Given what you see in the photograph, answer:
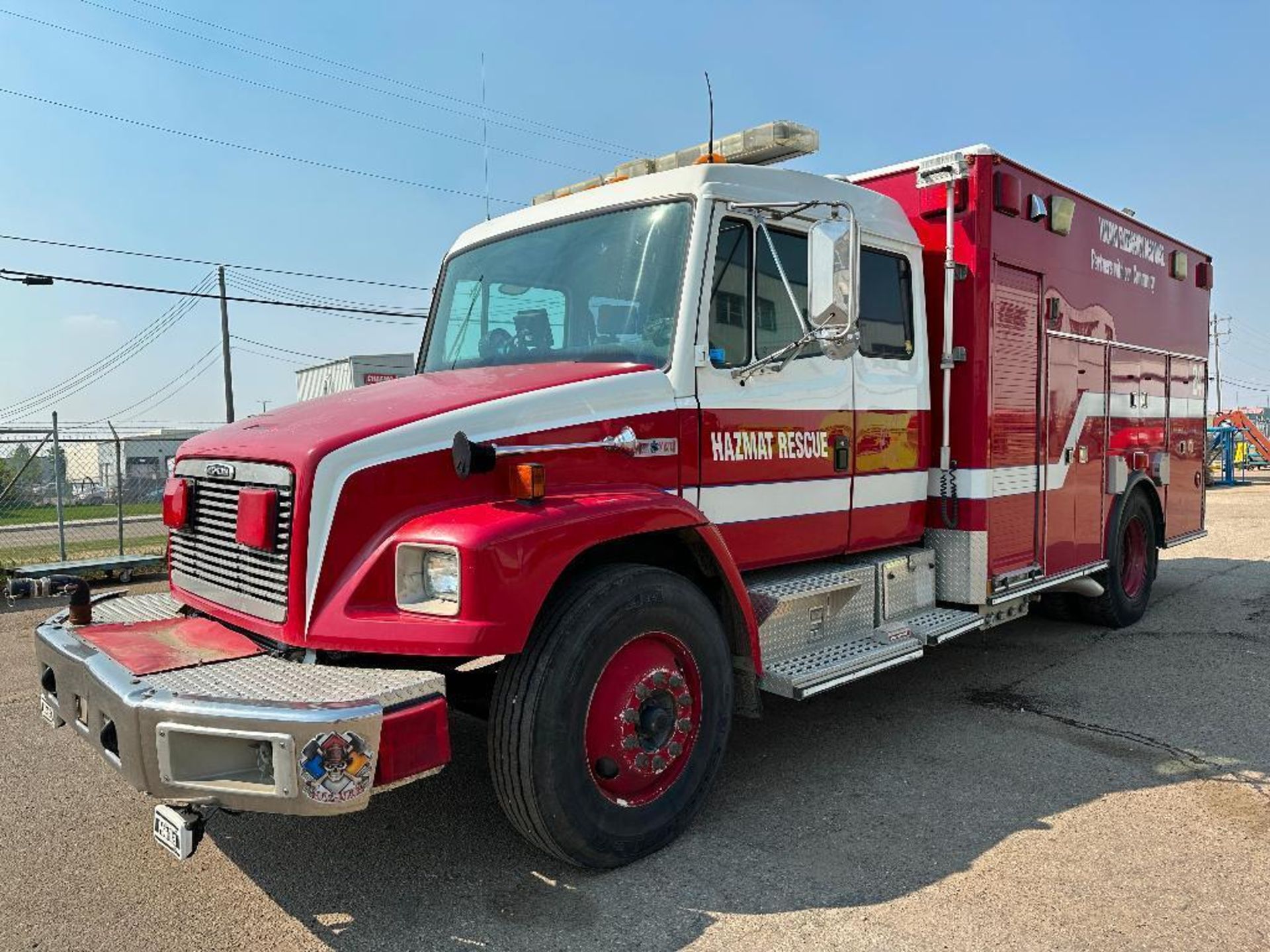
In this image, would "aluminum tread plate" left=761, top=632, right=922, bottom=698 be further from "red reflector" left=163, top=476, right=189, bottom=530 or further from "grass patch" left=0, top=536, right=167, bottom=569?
"grass patch" left=0, top=536, right=167, bottom=569

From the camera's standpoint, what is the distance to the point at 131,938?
2902mm

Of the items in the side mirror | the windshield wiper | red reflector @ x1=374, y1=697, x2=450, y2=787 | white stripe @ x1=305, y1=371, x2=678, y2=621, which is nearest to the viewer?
red reflector @ x1=374, y1=697, x2=450, y2=787

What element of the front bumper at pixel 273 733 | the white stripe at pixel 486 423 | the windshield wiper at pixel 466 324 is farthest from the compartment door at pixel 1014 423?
the front bumper at pixel 273 733

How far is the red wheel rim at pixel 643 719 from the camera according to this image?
3266 millimetres

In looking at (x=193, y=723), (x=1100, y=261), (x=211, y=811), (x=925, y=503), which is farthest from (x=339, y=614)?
(x=1100, y=261)

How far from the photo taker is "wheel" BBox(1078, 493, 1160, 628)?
7.02 m

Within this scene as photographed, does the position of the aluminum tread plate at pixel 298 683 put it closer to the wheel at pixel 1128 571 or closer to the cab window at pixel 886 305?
the cab window at pixel 886 305

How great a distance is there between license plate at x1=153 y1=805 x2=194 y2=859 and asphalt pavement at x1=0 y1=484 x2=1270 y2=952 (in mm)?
375

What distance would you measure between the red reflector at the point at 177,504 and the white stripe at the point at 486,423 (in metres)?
0.99

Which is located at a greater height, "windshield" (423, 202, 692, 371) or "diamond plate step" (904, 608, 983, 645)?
"windshield" (423, 202, 692, 371)

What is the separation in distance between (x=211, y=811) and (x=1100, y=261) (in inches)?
254

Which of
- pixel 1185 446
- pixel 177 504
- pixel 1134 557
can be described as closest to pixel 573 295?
pixel 177 504

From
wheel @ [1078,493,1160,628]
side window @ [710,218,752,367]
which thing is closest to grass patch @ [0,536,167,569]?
side window @ [710,218,752,367]

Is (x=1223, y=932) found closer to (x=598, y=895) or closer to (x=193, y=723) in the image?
(x=598, y=895)
